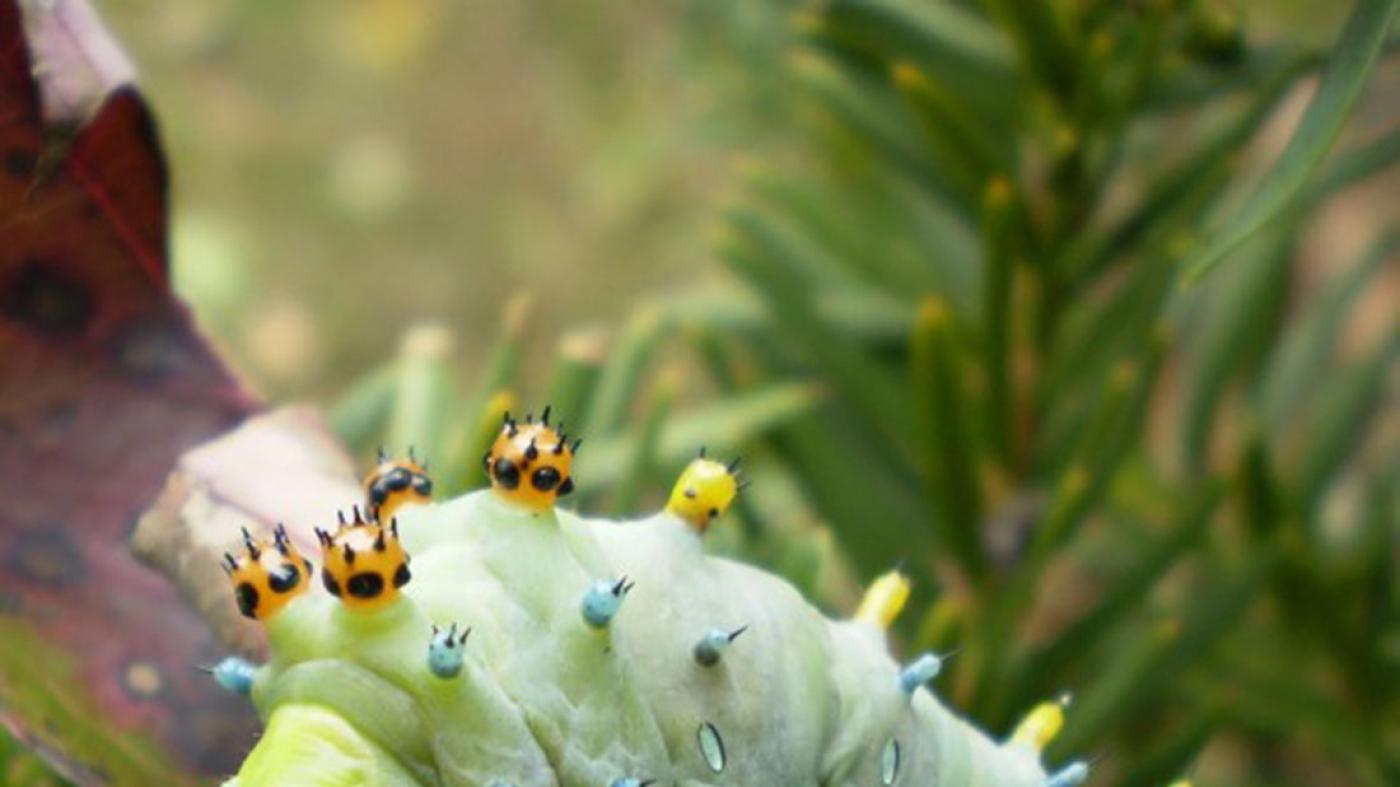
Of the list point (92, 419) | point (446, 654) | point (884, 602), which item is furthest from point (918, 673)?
point (92, 419)

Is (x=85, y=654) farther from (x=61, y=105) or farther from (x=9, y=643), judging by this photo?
(x=61, y=105)

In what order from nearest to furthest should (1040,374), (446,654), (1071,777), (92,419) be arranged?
(446,654) < (1071,777) < (92,419) < (1040,374)

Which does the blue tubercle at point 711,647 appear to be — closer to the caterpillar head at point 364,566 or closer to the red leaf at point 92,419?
the caterpillar head at point 364,566

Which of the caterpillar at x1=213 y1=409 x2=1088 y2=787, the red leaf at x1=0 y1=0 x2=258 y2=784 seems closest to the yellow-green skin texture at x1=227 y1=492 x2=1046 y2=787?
the caterpillar at x1=213 y1=409 x2=1088 y2=787

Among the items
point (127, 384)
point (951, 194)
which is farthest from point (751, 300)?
point (127, 384)

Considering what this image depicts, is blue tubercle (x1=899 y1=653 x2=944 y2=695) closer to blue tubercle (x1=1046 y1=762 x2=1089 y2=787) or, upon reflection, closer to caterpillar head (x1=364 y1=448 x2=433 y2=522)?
blue tubercle (x1=1046 y1=762 x2=1089 y2=787)

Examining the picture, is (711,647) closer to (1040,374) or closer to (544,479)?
(544,479)
